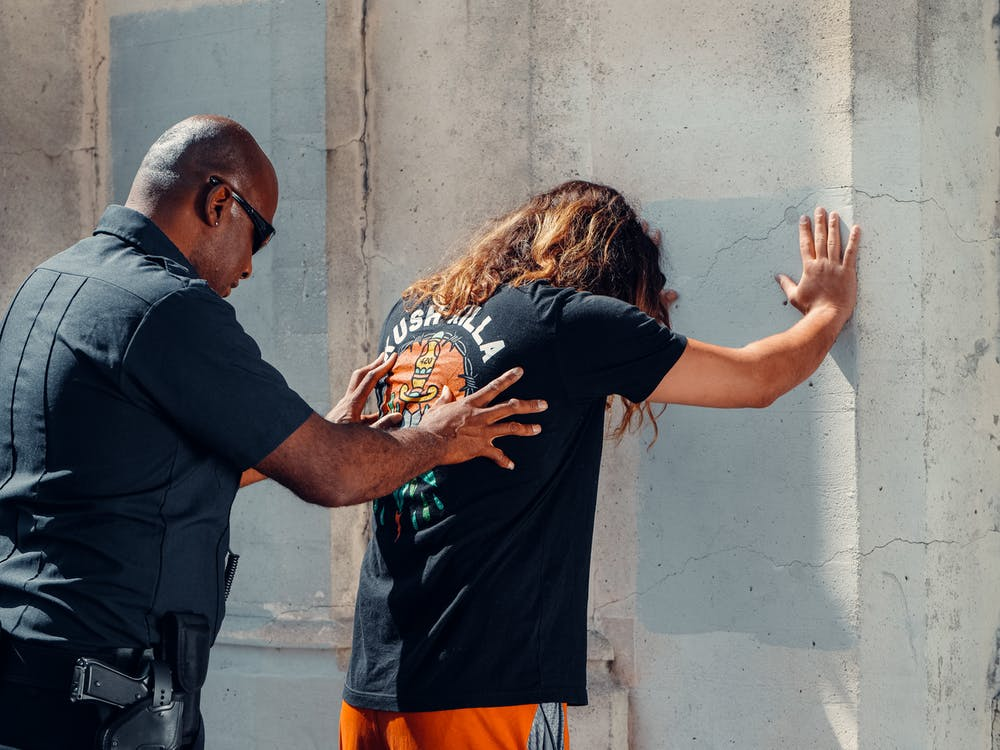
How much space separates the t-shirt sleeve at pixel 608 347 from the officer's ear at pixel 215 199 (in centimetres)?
70

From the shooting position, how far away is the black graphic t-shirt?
7.79 ft

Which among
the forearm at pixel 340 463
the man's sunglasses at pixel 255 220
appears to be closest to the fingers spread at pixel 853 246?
the forearm at pixel 340 463

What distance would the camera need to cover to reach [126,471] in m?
2.04

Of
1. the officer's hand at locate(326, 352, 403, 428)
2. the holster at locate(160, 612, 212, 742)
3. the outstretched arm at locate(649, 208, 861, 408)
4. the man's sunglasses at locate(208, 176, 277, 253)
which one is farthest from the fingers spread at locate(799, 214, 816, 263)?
the holster at locate(160, 612, 212, 742)

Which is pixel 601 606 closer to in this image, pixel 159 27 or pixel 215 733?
pixel 215 733

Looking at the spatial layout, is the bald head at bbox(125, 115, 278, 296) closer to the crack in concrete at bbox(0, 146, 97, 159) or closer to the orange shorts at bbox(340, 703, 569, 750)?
the orange shorts at bbox(340, 703, 569, 750)

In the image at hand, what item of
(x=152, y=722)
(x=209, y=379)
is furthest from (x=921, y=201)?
(x=152, y=722)

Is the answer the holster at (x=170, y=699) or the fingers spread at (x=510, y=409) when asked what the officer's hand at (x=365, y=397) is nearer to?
the fingers spread at (x=510, y=409)

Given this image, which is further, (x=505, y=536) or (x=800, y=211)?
(x=800, y=211)

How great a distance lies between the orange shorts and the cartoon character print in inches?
14.6

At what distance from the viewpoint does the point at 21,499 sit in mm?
2027

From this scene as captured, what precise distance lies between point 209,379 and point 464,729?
0.86 metres

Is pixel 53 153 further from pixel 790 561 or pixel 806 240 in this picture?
pixel 790 561

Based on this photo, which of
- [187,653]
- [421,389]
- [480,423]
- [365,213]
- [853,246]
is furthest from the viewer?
[365,213]
